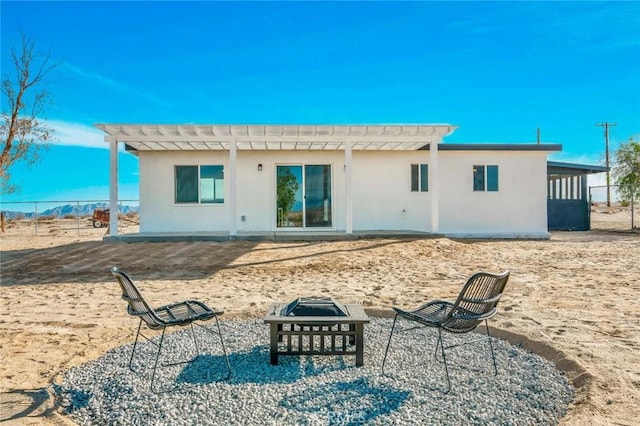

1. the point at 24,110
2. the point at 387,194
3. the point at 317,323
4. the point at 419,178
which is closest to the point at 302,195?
the point at 387,194

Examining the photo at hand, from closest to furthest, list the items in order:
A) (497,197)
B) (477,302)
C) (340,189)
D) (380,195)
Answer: (477,302), (340,189), (380,195), (497,197)

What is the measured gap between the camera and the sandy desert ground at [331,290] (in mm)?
2934

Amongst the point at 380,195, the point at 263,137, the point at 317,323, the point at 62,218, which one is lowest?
the point at 317,323

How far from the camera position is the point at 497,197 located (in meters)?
12.6

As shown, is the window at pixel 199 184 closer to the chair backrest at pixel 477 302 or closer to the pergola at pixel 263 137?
the pergola at pixel 263 137

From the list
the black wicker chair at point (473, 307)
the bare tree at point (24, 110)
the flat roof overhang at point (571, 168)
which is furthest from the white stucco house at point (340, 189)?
the black wicker chair at point (473, 307)

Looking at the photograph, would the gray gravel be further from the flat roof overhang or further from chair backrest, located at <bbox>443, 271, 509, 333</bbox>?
the flat roof overhang

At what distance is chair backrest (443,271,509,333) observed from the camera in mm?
2859

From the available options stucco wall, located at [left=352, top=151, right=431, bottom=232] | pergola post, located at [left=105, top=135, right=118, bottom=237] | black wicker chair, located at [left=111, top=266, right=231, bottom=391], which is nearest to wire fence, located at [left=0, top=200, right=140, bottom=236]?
pergola post, located at [left=105, top=135, right=118, bottom=237]

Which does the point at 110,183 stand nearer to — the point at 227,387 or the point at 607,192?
the point at 227,387

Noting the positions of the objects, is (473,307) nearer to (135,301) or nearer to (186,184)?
(135,301)

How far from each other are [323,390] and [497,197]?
37.6 feet

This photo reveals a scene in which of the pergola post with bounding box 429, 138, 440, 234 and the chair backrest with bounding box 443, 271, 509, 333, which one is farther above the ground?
the pergola post with bounding box 429, 138, 440, 234

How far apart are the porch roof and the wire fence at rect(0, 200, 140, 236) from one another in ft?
10.9
